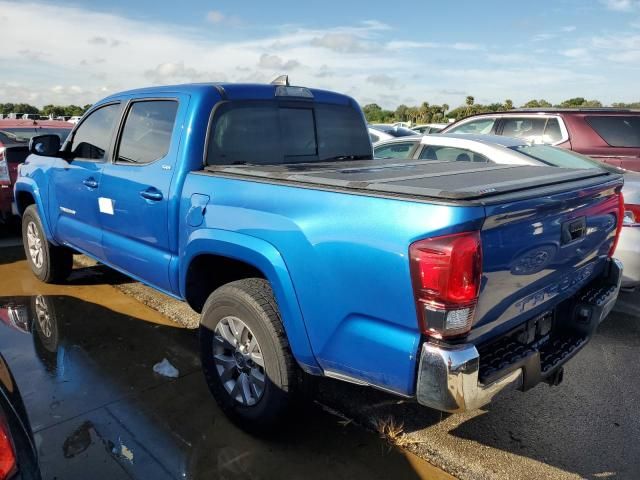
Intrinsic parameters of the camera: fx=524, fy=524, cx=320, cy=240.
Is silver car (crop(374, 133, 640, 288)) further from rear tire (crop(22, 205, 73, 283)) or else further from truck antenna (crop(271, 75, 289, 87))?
rear tire (crop(22, 205, 73, 283))

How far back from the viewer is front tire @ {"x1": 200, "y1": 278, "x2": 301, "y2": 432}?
2594mm

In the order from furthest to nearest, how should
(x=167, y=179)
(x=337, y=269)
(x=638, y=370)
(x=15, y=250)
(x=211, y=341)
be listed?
(x=15, y=250) → (x=638, y=370) → (x=167, y=179) → (x=211, y=341) → (x=337, y=269)

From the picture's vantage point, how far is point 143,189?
3.38m

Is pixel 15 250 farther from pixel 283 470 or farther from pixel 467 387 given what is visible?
pixel 467 387

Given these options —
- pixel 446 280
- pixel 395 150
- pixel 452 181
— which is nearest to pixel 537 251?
pixel 452 181

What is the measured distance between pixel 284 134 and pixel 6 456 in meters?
2.66

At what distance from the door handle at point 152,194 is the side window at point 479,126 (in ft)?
19.6

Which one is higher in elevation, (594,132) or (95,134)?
(95,134)

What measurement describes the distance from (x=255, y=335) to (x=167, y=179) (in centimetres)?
117

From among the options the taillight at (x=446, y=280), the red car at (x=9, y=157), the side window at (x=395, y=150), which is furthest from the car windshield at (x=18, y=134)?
the taillight at (x=446, y=280)

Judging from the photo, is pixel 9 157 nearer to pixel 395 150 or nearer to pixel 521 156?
pixel 395 150

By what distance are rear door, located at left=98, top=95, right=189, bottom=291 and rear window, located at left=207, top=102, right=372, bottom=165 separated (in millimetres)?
285

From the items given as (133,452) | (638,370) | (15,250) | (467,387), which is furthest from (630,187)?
(15,250)

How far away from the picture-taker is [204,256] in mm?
3008
